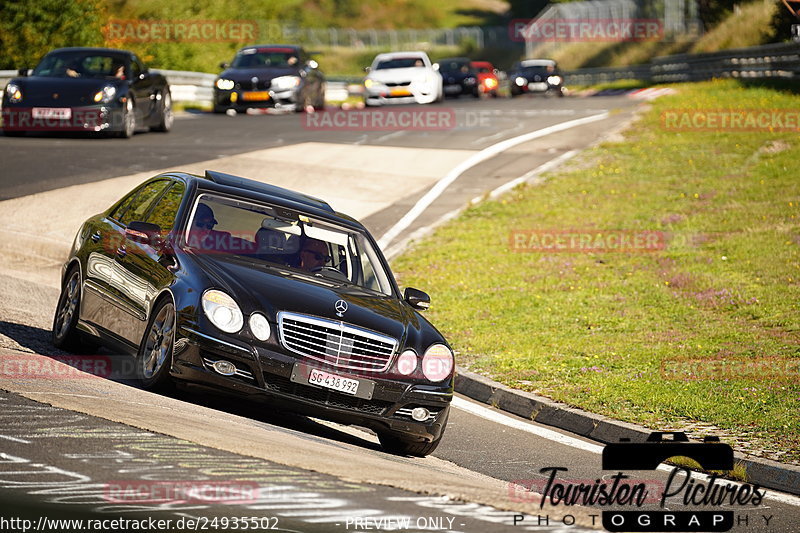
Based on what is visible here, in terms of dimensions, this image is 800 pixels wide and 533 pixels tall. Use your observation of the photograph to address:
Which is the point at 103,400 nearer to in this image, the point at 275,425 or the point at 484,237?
the point at 275,425

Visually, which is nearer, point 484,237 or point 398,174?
point 484,237

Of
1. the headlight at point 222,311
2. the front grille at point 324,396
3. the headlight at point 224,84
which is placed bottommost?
the front grille at point 324,396

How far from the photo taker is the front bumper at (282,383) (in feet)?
25.3

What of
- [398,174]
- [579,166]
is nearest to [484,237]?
[398,174]

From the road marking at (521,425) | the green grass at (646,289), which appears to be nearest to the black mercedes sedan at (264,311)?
the road marking at (521,425)

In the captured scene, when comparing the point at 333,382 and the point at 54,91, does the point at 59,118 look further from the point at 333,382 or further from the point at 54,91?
the point at 333,382

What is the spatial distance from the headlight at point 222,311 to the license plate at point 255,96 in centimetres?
2418

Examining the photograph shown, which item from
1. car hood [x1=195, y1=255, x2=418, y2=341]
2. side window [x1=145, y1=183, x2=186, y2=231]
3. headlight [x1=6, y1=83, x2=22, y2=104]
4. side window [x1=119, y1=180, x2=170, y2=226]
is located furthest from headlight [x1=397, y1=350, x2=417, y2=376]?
headlight [x1=6, y1=83, x2=22, y2=104]

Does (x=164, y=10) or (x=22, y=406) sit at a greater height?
(x=164, y=10)

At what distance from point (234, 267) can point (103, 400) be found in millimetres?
1409

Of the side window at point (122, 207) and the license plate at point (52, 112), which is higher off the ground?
the license plate at point (52, 112)

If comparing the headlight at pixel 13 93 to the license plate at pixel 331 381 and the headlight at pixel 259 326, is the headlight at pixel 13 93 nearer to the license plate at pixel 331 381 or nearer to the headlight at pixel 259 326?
the headlight at pixel 259 326

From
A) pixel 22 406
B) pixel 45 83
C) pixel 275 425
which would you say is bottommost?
pixel 275 425

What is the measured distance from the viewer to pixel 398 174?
2231 centimetres
